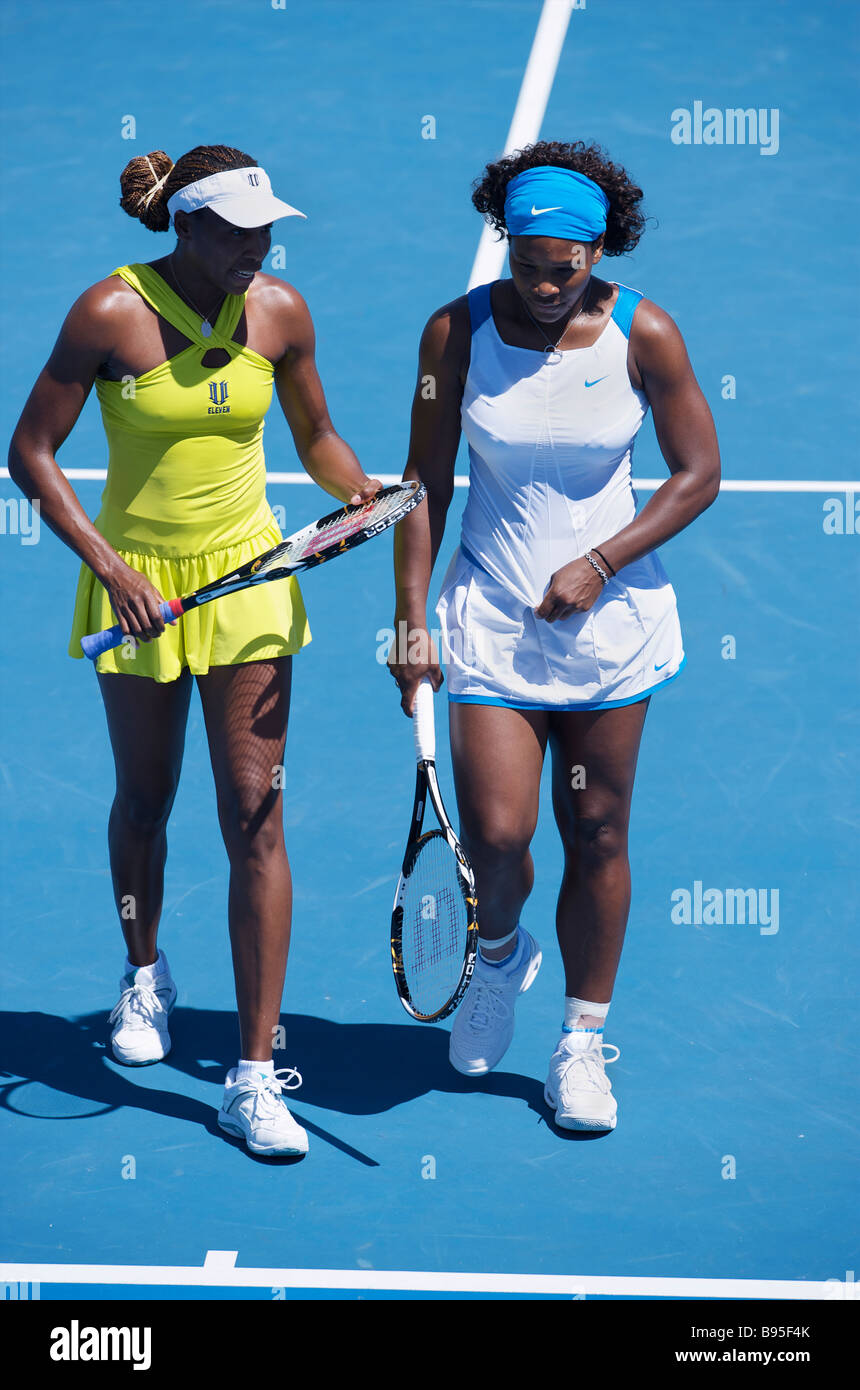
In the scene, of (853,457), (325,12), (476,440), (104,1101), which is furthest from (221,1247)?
(325,12)

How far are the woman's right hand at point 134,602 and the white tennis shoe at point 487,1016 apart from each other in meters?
1.30

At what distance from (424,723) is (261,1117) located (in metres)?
1.11

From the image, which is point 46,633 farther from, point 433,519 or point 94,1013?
point 433,519

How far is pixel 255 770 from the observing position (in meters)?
4.25

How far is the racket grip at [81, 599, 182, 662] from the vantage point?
4078 millimetres

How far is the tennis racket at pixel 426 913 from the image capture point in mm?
4133

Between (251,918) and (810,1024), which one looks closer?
(251,918)

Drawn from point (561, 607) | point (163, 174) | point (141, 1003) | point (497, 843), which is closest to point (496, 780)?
point (497, 843)

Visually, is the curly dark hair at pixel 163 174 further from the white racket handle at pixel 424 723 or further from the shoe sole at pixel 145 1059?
the shoe sole at pixel 145 1059

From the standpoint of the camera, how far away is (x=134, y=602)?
4020mm

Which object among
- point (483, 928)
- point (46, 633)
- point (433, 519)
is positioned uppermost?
point (46, 633)

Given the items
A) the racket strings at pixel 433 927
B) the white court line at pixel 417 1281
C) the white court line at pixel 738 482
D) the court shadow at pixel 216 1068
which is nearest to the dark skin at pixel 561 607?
the racket strings at pixel 433 927

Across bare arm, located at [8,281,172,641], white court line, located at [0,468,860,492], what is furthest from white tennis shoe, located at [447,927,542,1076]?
white court line, located at [0,468,860,492]

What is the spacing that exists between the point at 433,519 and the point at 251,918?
1.11 metres
